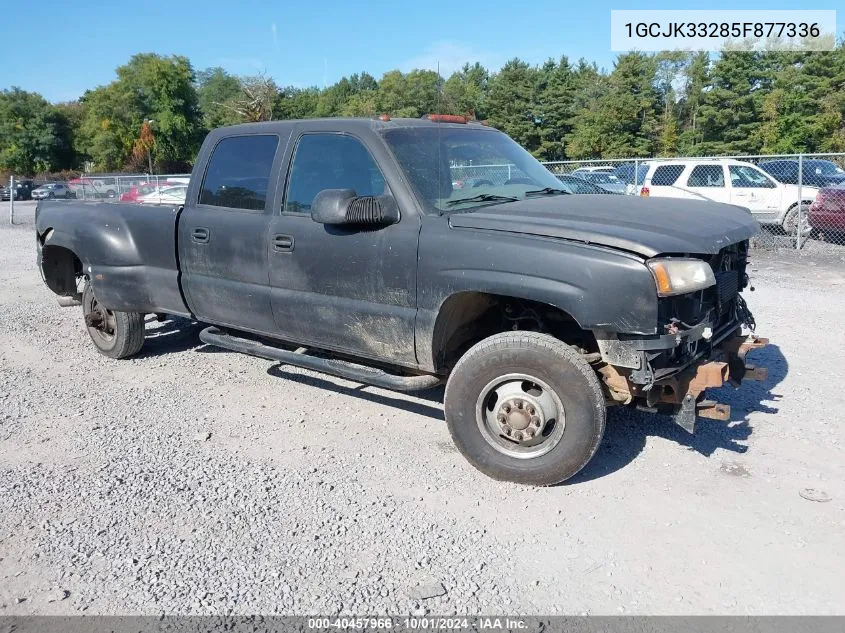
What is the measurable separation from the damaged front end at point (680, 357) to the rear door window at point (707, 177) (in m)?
12.0

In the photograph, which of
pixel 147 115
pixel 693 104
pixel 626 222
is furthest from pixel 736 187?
pixel 147 115

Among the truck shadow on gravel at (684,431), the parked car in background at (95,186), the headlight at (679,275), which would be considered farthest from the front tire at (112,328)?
the headlight at (679,275)

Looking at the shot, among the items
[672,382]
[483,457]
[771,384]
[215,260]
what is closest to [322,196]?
[215,260]

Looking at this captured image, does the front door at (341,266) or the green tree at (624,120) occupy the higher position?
the green tree at (624,120)

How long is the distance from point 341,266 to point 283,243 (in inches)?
21.6

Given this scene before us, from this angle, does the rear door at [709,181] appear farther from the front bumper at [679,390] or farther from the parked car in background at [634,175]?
the front bumper at [679,390]

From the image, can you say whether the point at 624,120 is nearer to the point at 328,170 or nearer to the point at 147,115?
the point at 328,170

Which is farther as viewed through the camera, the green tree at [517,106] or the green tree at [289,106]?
the green tree at [517,106]

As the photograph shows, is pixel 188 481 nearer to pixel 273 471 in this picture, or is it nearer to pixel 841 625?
pixel 273 471

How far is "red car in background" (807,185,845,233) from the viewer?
42.6ft

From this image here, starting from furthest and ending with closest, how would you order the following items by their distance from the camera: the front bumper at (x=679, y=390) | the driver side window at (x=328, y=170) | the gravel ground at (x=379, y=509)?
the driver side window at (x=328, y=170) → the front bumper at (x=679, y=390) → the gravel ground at (x=379, y=509)

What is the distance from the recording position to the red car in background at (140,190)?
20.7 feet

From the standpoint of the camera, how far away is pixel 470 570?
3.19 meters

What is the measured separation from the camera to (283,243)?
4715 mm
